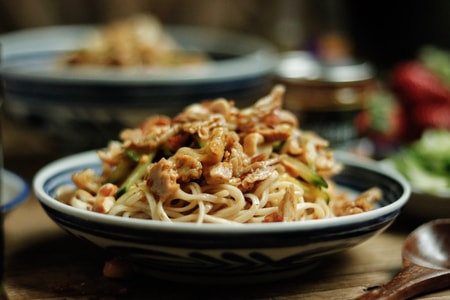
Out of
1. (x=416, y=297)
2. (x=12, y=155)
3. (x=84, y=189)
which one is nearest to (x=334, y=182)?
(x=416, y=297)

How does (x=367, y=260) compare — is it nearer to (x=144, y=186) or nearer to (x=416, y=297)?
(x=416, y=297)

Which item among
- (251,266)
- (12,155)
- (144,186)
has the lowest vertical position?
(12,155)

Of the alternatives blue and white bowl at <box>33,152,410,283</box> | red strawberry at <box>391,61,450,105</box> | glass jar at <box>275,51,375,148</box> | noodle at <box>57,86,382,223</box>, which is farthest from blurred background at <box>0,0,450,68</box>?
blue and white bowl at <box>33,152,410,283</box>

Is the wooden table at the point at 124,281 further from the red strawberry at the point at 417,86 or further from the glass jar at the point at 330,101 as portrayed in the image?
the red strawberry at the point at 417,86

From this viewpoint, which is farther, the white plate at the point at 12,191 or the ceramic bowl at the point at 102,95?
the ceramic bowl at the point at 102,95

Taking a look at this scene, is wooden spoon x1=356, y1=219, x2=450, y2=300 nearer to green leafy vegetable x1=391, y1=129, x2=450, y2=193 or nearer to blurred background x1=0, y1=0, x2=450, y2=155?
green leafy vegetable x1=391, y1=129, x2=450, y2=193

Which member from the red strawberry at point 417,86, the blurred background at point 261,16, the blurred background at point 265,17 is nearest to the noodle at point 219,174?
the red strawberry at point 417,86

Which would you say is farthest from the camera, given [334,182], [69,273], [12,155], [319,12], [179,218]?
[319,12]
